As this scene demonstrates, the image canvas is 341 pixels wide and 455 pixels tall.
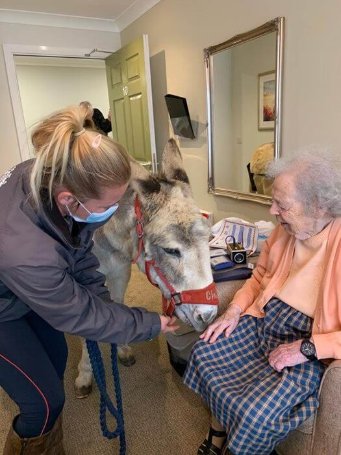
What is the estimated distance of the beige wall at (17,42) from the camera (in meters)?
3.58

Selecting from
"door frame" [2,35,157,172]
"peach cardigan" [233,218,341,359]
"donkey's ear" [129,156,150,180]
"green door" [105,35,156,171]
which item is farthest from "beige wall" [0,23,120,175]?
"peach cardigan" [233,218,341,359]

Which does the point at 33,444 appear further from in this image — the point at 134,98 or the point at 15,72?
the point at 15,72

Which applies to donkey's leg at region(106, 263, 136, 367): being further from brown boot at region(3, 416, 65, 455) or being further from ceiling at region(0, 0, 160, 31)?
ceiling at region(0, 0, 160, 31)

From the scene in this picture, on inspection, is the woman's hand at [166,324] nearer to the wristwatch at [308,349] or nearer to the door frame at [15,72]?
the wristwatch at [308,349]

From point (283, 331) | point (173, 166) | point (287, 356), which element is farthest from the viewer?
point (173, 166)

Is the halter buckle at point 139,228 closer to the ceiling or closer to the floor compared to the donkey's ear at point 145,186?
closer to the floor

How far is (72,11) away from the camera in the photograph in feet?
11.8

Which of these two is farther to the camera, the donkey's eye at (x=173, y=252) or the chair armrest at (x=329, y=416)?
the donkey's eye at (x=173, y=252)

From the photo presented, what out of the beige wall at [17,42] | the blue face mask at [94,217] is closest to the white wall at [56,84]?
the beige wall at [17,42]

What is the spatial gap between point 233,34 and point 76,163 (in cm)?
224

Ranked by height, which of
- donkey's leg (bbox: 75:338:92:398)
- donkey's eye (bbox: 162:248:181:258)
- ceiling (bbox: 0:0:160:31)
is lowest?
donkey's leg (bbox: 75:338:92:398)

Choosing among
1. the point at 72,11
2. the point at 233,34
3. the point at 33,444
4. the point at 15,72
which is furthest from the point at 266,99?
the point at 15,72

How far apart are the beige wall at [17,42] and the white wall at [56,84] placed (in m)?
1.89

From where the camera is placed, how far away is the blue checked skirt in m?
0.99
